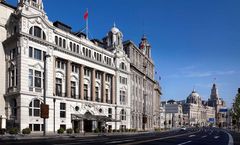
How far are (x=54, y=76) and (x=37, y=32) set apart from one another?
9755 millimetres

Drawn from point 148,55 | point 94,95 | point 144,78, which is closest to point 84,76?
point 94,95

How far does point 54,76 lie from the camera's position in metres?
66.2

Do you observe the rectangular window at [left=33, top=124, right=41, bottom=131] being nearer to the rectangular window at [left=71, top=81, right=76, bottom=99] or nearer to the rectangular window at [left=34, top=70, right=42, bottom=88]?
the rectangular window at [left=34, top=70, right=42, bottom=88]

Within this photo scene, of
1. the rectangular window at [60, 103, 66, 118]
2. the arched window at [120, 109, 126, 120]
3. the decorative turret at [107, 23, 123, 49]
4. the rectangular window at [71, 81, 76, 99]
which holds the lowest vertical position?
the arched window at [120, 109, 126, 120]

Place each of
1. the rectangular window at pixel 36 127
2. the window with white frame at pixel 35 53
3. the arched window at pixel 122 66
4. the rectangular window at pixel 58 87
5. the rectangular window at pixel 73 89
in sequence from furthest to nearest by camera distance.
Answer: the arched window at pixel 122 66, the rectangular window at pixel 73 89, the rectangular window at pixel 58 87, the window with white frame at pixel 35 53, the rectangular window at pixel 36 127

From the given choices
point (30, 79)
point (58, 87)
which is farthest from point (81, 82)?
point (30, 79)

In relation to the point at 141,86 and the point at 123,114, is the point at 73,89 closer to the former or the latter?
the point at 123,114

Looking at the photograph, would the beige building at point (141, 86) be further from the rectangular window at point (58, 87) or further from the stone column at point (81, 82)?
the rectangular window at point (58, 87)

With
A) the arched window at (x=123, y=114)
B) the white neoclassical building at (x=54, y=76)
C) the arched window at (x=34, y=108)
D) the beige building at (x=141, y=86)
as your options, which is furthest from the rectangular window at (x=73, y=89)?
the beige building at (x=141, y=86)

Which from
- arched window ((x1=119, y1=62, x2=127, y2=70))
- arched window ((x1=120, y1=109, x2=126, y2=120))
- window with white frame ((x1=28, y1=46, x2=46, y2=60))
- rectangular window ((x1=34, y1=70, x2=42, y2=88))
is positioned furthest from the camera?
arched window ((x1=119, y1=62, x2=127, y2=70))

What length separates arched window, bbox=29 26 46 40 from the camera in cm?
6097

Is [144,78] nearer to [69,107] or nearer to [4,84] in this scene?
[69,107]

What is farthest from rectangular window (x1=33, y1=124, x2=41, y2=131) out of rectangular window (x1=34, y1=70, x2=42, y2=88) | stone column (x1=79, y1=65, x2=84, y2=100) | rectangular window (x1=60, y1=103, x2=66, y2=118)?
stone column (x1=79, y1=65, x2=84, y2=100)

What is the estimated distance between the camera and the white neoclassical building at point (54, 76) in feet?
191
